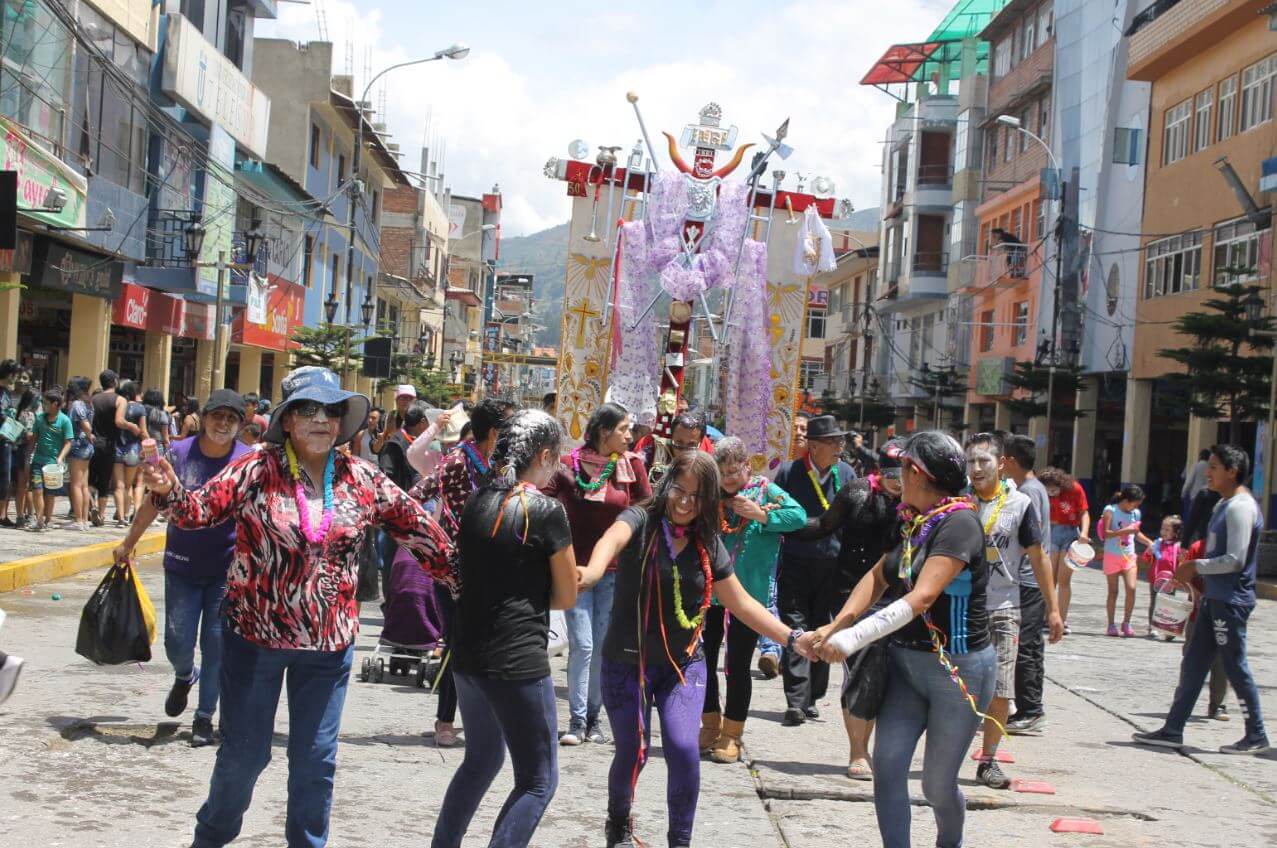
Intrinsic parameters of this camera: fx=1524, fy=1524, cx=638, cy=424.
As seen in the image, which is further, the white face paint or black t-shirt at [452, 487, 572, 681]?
the white face paint

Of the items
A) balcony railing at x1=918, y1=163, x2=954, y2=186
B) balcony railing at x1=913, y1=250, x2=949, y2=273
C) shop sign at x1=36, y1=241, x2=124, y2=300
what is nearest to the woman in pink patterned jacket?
shop sign at x1=36, y1=241, x2=124, y2=300

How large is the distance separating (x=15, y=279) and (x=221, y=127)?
1060 centimetres

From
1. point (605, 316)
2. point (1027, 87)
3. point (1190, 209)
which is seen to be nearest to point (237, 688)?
point (605, 316)

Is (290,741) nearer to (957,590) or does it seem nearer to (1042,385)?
(957,590)

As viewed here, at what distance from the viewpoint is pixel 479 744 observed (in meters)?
5.02

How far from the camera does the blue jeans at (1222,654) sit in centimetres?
891

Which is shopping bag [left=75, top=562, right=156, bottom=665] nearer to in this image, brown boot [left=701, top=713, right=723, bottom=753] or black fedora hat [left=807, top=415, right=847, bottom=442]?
brown boot [left=701, top=713, right=723, bottom=753]

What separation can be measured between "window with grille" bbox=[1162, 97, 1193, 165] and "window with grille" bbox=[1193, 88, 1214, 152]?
0.47 metres

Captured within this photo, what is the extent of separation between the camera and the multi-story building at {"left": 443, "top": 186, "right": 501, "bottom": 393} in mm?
87750

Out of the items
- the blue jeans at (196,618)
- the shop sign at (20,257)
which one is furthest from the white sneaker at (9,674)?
the shop sign at (20,257)

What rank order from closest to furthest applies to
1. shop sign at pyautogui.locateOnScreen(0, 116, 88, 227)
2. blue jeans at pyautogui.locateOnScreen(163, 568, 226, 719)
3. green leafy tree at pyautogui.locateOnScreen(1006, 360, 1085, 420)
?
blue jeans at pyautogui.locateOnScreen(163, 568, 226, 719) < shop sign at pyautogui.locateOnScreen(0, 116, 88, 227) < green leafy tree at pyautogui.locateOnScreen(1006, 360, 1085, 420)

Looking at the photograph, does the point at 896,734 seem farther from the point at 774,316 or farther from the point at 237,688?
the point at 774,316

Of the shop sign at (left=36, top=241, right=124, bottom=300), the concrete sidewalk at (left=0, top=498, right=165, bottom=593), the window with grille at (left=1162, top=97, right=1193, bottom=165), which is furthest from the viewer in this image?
the window with grille at (left=1162, top=97, right=1193, bottom=165)

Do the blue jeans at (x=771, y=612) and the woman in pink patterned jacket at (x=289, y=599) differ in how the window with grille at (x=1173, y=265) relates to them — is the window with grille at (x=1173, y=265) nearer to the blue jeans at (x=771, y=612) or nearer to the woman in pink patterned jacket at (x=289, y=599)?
the blue jeans at (x=771, y=612)
